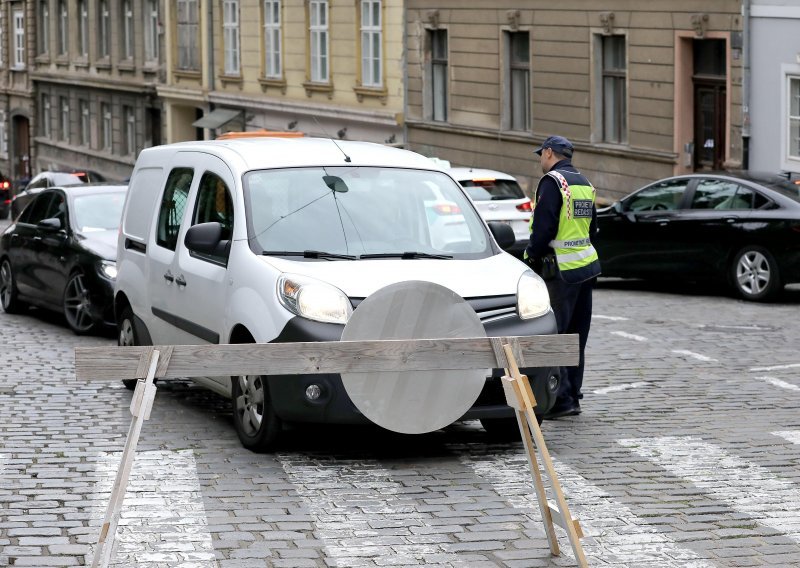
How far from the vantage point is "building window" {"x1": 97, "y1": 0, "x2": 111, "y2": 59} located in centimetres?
5547

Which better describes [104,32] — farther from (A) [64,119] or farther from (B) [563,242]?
(B) [563,242]

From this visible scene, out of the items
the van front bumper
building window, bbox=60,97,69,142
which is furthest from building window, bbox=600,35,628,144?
building window, bbox=60,97,69,142

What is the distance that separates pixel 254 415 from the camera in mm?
8898

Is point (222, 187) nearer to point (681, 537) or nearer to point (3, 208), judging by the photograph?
point (681, 537)

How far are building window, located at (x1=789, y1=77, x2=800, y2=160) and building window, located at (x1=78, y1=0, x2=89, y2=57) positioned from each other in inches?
1484

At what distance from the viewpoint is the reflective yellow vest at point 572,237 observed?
394 inches

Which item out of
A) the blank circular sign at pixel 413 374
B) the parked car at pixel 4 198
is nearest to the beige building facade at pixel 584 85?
the parked car at pixel 4 198

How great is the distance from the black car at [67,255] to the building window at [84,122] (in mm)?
40127

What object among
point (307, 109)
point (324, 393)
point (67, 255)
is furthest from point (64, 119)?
point (324, 393)

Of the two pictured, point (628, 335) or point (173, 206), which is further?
point (628, 335)

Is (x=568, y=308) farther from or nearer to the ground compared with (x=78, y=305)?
farther from the ground

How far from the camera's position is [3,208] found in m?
47.7

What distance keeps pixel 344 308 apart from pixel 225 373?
2.36m

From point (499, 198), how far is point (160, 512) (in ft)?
47.3
